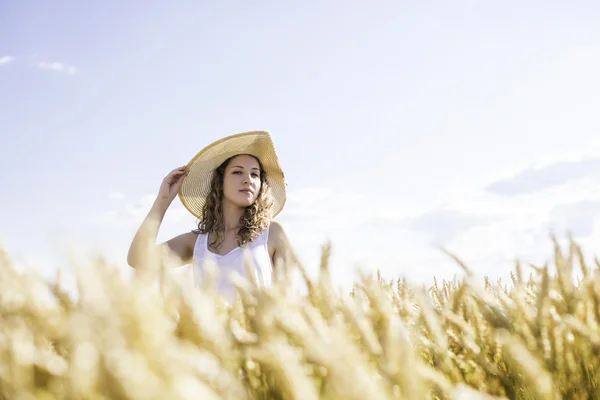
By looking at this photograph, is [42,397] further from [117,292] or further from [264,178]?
[264,178]

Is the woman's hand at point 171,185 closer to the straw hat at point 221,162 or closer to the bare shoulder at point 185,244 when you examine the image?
the straw hat at point 221,162

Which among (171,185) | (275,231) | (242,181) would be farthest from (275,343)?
(171,185)

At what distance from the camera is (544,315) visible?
0.95 m

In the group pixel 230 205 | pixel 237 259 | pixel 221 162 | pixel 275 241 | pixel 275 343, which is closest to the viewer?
pixel 275 343

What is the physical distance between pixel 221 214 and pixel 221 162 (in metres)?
0.49

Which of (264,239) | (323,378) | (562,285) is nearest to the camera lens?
(323,378)

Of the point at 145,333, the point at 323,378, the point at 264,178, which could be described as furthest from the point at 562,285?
the point at 264,178

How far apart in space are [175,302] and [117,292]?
0.41 m

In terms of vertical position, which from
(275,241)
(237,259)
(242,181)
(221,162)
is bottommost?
(237,259)

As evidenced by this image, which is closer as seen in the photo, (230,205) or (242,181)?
(242,181)

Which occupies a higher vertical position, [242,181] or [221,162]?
[221,162]

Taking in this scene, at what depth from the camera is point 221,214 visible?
15.4 ft

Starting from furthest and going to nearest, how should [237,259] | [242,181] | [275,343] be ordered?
[242,181]
[237,259]
[275,343]

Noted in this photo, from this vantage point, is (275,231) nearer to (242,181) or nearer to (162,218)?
(242,181)
